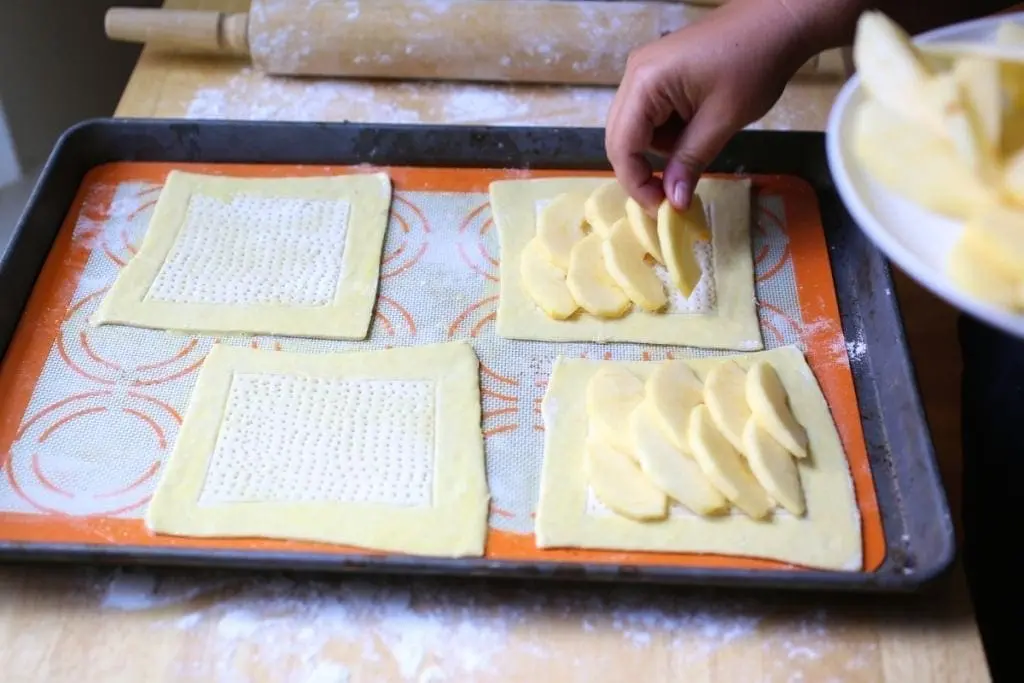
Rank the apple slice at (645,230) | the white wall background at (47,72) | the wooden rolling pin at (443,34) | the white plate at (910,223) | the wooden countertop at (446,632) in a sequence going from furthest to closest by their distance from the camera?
the white wall background at (47,72), the wooden rolling pin at (443,34), the apple slice at (645,230), the wooden countertop at (446,632), the white plate at (910,223)

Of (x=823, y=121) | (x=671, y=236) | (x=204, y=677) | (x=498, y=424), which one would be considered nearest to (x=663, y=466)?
(x=498, y=424)

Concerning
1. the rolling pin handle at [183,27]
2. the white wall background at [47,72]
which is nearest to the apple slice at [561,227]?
the rolling pin handle at [183,27]

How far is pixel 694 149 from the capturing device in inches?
45.7

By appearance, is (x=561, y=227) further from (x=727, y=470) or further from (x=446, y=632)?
(x=446, y=632)

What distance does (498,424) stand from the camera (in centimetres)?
111

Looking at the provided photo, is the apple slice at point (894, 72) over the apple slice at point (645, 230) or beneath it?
over

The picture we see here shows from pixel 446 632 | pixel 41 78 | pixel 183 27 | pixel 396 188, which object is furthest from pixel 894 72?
pixel 41 78

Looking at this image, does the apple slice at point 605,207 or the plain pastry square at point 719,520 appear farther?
the apple slice at point 605,207

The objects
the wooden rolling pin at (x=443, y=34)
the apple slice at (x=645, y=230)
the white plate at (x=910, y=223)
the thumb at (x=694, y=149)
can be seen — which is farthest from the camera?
the wooden rolling pin at (x=443, y=34)

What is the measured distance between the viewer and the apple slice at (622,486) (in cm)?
99

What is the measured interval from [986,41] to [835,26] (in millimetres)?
249

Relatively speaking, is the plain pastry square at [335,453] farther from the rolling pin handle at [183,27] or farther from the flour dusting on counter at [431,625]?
the rolling pin handle at [183,27]

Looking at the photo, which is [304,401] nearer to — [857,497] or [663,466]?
[663,466]

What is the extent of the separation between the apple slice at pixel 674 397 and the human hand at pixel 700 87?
0.75 feet
